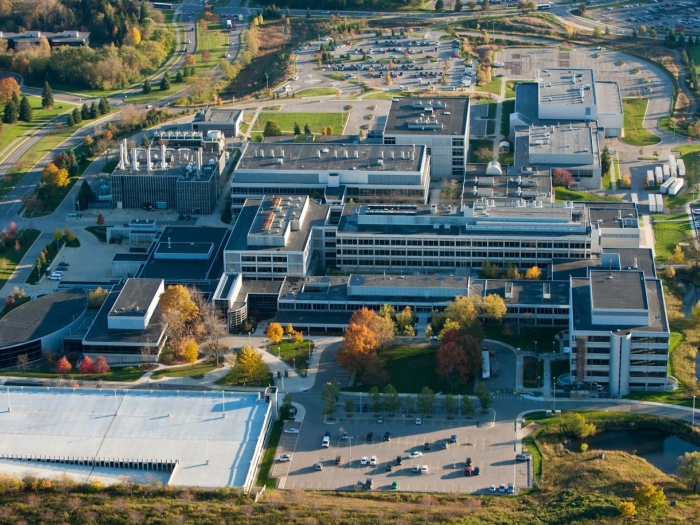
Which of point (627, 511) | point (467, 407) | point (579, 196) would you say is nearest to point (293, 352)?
point (467, 407)

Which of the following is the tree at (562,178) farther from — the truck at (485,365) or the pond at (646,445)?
the pond at (646,445)

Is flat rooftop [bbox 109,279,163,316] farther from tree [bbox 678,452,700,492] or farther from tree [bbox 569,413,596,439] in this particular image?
tree [bbox 678,452,700,492]

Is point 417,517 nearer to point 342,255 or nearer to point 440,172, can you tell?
point 342,255

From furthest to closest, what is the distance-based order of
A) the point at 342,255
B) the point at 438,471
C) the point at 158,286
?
the point at 342,255 → the point at 158,286 → the point at 438,471

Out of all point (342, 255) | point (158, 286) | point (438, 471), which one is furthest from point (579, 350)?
point (158, 286)

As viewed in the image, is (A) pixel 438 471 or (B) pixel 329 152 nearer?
(A) pixel 438 471

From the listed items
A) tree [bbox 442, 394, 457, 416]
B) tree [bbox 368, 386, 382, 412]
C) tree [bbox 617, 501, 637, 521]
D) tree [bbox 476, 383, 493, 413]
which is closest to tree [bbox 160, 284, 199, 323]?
tree [bbox 368, 386, 382, 412]
